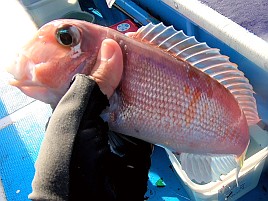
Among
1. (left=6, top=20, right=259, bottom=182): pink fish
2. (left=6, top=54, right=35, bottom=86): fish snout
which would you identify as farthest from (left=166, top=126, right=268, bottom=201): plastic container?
(left=6, top=54, right=35, bottom=86): fish snout

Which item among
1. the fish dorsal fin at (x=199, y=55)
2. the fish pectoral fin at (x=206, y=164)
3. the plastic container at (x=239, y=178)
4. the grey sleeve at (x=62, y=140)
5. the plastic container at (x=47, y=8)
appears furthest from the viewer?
the plastic container at (x=47, y=8)

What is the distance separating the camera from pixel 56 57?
3.67 ft

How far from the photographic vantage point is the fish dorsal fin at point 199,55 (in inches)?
48.3

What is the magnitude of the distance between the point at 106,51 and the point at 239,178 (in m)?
1.00

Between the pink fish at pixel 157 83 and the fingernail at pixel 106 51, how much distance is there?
0.04m

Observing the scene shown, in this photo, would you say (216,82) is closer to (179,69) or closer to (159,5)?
(179,69)

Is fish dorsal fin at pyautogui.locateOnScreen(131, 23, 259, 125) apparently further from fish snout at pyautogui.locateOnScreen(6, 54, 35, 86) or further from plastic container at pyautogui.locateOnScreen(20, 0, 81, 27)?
plastic container at pyautogui.locateOnScreen(20, 0, 81, 27)

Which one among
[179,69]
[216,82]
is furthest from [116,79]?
[216,82]

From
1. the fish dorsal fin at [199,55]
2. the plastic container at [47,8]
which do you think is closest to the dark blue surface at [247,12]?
the fish dorsal fin at [199,55]

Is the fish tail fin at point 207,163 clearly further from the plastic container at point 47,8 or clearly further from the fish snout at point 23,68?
the plastic container at point 47,8

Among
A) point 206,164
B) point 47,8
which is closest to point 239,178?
point 206,164

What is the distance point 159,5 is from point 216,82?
1291 mm

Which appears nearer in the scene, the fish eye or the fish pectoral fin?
the fish eye

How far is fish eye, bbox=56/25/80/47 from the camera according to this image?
1104 mm
